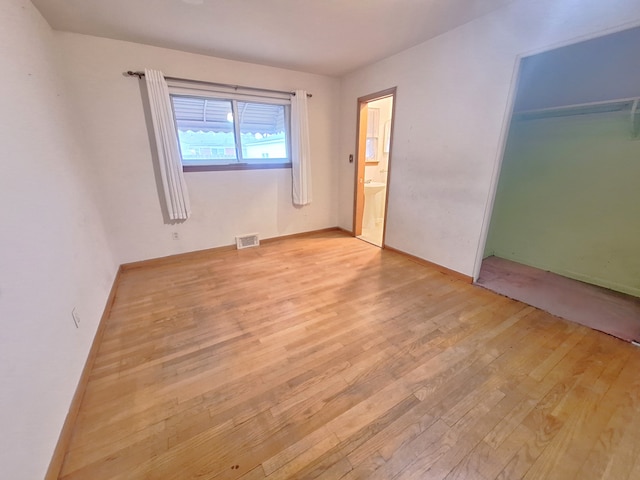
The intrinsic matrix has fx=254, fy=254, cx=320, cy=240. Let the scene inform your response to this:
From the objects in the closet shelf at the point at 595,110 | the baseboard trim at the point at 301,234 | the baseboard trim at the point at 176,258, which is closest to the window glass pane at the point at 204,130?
the baseboard trim at the point at 176,258

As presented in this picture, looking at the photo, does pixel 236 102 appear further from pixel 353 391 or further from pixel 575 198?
pixel 575 198

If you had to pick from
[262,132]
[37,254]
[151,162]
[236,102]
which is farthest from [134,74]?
[37,254]

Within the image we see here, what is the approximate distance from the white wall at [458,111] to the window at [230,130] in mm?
1314

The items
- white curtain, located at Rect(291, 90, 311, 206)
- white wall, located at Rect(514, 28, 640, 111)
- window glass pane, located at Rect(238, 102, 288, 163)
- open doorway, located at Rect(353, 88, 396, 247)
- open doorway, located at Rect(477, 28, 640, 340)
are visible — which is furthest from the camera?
open doorway, located at Rect(353, 88, 396, 247)

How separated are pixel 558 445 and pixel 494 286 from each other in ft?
5.33

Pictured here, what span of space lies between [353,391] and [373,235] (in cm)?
309

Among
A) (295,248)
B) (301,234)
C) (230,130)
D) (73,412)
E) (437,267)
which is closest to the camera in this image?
(73,412)

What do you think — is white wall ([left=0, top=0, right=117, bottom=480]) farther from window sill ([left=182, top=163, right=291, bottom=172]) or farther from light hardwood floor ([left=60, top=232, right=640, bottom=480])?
window sill ([left=182, top=163, right=291, bottom=172])

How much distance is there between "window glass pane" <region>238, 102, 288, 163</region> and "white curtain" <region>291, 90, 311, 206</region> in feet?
0.68

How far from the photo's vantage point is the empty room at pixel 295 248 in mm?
1170

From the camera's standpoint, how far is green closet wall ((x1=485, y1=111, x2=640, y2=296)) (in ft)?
7.66

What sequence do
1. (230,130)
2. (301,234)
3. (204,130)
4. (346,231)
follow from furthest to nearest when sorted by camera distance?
(346,231) < (301,234) < (230,130) < (204,130)

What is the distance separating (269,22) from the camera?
2.20 metres

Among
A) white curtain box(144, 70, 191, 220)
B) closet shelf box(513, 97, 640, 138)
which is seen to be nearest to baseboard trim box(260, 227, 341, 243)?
white curtain box(144, 70, 191, 220)
